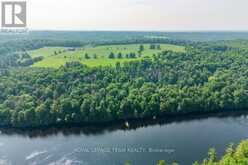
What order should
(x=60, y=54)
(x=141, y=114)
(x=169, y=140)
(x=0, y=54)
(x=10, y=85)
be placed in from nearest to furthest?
(x=169, y=140)
(x=141, y=114)
(x=10, y=85)
(x=0, y=54)
(x=60, y=54)

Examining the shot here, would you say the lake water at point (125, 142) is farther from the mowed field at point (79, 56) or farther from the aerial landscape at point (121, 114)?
the mowed field at point (79, 56)

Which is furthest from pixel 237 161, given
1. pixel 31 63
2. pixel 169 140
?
pixel 31 63

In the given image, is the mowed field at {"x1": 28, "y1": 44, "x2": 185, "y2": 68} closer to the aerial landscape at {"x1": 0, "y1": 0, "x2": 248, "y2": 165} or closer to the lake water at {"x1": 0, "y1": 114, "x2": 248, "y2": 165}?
the aerial landscape at {"x1": 0, "y1": 0, "x2": 248, "y2": 165}

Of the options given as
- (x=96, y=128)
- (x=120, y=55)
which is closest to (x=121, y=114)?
(x=96, y=128)

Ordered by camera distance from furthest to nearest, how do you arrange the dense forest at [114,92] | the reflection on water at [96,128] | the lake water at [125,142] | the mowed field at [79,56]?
1. the mowed field at [79,56]
2. the dense forest at [114,92]
3. the reflection on water at [96,128]
4. the lake water at [125,142]

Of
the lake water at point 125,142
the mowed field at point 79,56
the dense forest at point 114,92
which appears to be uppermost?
the mowed field at point 79,56

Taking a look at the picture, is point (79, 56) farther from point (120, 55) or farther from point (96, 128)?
point (96, 128)

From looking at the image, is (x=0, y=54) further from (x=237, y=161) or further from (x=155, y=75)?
(x=237, y=161)

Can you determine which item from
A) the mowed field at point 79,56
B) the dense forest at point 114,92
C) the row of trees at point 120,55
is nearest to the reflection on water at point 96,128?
the dense forest at point 114,92
